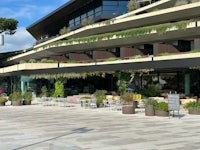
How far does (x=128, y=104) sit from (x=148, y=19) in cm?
1898

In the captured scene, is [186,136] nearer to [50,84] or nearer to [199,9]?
[199,9]

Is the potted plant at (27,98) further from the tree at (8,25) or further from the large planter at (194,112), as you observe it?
the tree at (8,25)

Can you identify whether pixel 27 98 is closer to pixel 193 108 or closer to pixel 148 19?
pixel 193 108

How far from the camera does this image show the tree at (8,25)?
77438mm

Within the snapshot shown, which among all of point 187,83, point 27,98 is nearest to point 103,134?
point 27,98

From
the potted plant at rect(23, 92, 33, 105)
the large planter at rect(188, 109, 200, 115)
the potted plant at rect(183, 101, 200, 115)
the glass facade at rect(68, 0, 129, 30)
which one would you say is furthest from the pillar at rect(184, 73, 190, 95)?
the glass facade at rect(68, 0, 129, 30)

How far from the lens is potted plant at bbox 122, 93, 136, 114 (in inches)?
846

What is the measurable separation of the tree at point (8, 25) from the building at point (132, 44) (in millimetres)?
21031

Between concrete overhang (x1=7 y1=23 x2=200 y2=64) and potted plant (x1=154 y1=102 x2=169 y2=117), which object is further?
concrete overhang (x1=7 y1=23 x2=200 y2=64)

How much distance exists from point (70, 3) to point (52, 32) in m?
19.6

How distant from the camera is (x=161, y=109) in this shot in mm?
19625

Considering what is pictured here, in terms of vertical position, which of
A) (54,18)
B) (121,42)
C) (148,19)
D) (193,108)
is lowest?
(193,108)

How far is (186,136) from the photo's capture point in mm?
13062

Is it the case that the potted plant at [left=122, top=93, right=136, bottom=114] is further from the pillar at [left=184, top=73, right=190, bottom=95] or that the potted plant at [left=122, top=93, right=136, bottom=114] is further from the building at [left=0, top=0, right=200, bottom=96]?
the pillar at [left=184, top=73, right=190, bottom=95]
